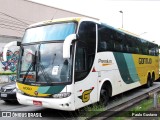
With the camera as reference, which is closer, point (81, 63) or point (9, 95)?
point (81, 63)

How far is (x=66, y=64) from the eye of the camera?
787 cm

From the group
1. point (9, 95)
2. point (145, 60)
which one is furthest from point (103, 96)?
point (145, 60)

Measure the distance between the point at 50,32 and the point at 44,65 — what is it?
1.15 metres

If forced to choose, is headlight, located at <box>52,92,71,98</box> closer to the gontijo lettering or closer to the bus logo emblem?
the bus logo emblem

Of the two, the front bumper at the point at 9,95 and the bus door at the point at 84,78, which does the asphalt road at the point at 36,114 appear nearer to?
the front bumper at the point at 9,95

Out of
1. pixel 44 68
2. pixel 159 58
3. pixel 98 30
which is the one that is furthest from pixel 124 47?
pixel 159 58

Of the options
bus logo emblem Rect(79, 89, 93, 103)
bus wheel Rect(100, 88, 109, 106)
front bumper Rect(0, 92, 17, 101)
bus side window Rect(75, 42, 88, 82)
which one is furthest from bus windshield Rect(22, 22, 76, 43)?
front bumper Rect(0, 92, 17, 101)

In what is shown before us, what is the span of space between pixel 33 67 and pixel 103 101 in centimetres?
313

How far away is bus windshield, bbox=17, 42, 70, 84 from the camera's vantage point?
7855 mm

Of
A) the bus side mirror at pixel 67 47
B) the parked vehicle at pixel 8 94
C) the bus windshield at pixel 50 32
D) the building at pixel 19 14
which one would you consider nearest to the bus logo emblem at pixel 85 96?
the bus side mirror at pixel 67 47

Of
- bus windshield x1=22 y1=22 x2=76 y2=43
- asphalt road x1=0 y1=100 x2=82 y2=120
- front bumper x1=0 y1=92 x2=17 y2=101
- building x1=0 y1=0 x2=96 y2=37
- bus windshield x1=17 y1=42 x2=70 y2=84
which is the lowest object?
asphalt road x1=0 y1=100 x2=82 y2=120

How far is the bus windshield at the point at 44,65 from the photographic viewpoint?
7.86 meters

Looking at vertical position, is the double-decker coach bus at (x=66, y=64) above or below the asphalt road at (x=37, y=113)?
above

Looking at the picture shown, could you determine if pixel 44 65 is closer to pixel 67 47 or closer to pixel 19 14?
pixel 67 47
